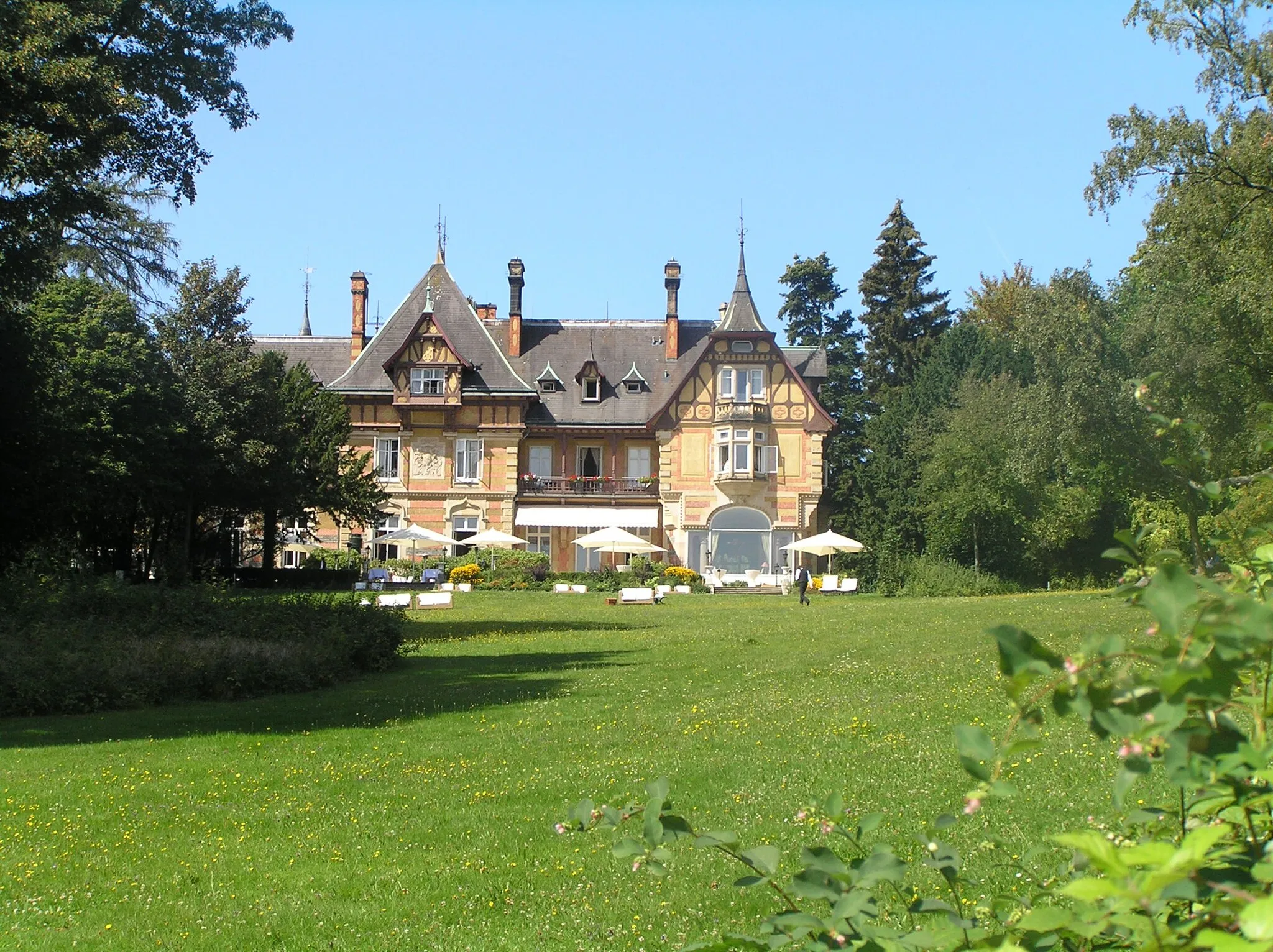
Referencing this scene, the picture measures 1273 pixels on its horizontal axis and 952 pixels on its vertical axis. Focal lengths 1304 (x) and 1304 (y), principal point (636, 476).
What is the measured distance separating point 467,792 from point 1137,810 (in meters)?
7.50

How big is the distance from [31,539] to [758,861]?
2697 centimetres

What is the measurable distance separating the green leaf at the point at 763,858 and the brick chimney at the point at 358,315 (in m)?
59.6

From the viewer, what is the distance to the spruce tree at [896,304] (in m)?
63.6

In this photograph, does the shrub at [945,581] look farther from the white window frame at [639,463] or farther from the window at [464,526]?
the window at [464,526]

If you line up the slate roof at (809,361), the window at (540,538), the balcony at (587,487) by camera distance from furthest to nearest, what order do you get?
the slate roof at (809,361) → the balcony at (587,487) → the window at (540,538)

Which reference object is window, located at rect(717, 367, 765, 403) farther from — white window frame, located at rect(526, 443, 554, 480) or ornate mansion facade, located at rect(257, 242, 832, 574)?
white window frame, located at rect(526, 443, 554, 480)

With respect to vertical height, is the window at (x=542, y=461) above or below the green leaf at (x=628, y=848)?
above

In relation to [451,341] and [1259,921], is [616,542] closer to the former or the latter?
[451,341]

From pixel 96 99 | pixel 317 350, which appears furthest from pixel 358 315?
pixel 96 99

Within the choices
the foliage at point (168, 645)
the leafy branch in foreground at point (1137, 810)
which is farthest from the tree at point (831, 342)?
the leafy branch in foreground at point (1137, 810)

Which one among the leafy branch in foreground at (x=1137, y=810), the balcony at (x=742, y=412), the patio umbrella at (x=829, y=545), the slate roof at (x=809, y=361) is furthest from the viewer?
the slate roof at (x=809, y=361)

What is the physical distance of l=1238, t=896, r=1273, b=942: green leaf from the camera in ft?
5.57

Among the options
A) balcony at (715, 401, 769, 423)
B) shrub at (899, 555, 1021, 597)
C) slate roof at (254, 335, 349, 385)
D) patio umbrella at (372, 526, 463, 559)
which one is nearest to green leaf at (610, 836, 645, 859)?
shrub at (899, 555, 1021, 597)

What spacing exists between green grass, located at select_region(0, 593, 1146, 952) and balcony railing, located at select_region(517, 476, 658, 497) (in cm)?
3827
